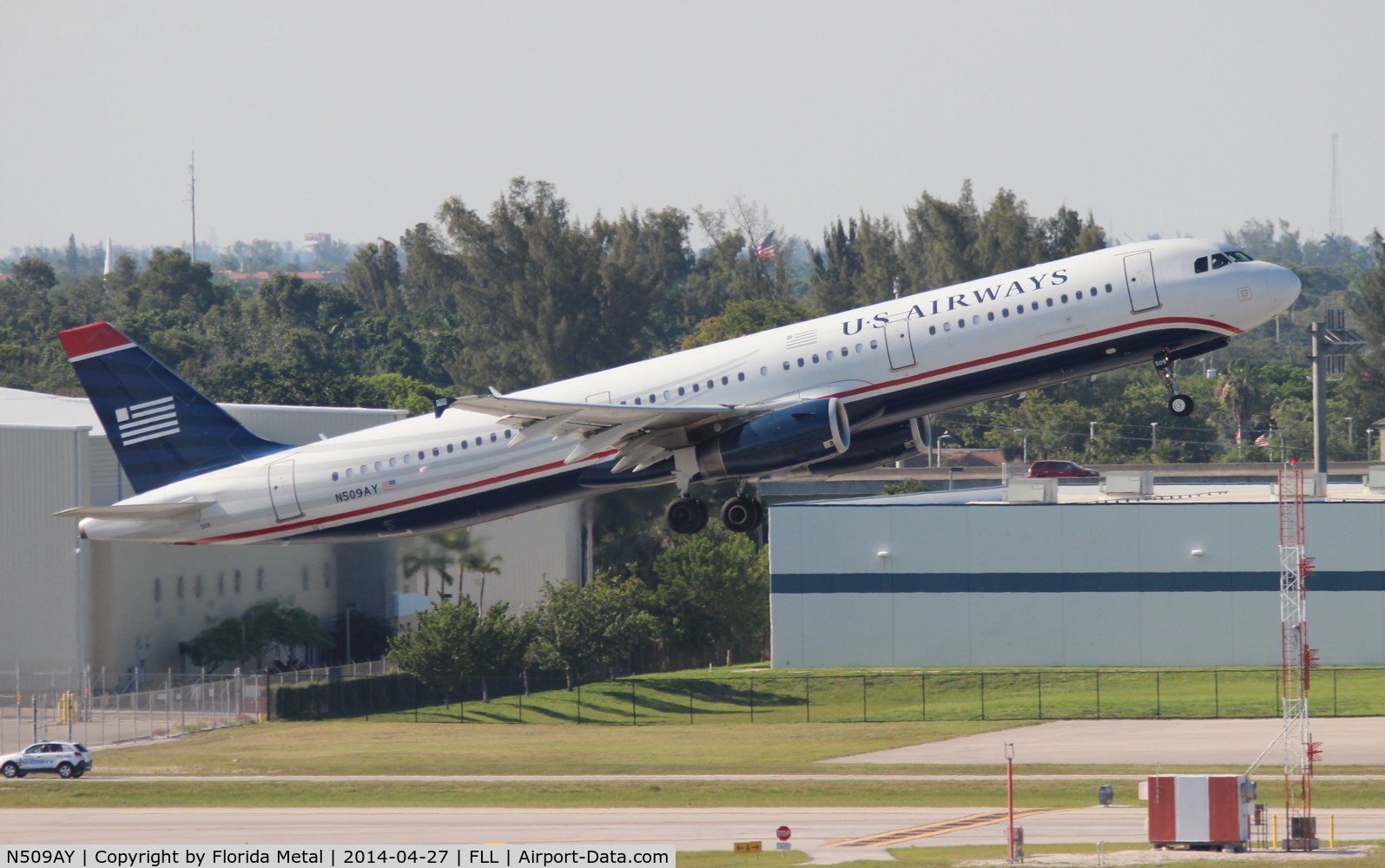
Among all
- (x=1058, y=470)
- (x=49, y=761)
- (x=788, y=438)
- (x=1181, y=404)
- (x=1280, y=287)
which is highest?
(x=1280, y=287)

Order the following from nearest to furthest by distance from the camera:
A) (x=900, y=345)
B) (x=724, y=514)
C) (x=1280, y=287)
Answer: (x=900, y=345) < (x=1280, y=287) < (x=724, y=514)

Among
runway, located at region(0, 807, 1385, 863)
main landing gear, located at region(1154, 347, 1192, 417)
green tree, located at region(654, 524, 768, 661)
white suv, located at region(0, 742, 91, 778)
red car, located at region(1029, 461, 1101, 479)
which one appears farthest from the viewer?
red car, located at region(1029, 461, 1101, 479)

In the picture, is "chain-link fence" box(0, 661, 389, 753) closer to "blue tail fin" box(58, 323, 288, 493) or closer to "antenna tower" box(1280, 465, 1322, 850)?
"blue tail fin" box(58, 323, 288, 493)

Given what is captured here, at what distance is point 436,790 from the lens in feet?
209

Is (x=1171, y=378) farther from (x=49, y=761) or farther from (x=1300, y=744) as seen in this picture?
(x=49, y=761)

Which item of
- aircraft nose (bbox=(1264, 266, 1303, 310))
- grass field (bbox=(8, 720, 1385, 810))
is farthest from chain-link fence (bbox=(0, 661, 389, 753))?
aircraft nose (bbox=(1264, 266, 1303, 310))

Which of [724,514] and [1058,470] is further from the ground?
[1058,470]

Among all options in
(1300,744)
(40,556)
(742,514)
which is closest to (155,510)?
(742,514)

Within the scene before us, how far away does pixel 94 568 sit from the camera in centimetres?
9081

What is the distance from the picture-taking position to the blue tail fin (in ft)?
186

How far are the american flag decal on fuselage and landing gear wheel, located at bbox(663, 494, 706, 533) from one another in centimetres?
1646

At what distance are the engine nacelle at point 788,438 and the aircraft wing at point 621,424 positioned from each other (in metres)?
0.75

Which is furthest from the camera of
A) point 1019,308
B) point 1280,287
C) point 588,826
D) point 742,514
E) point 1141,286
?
point 588,826

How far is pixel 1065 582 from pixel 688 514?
1894 inches
